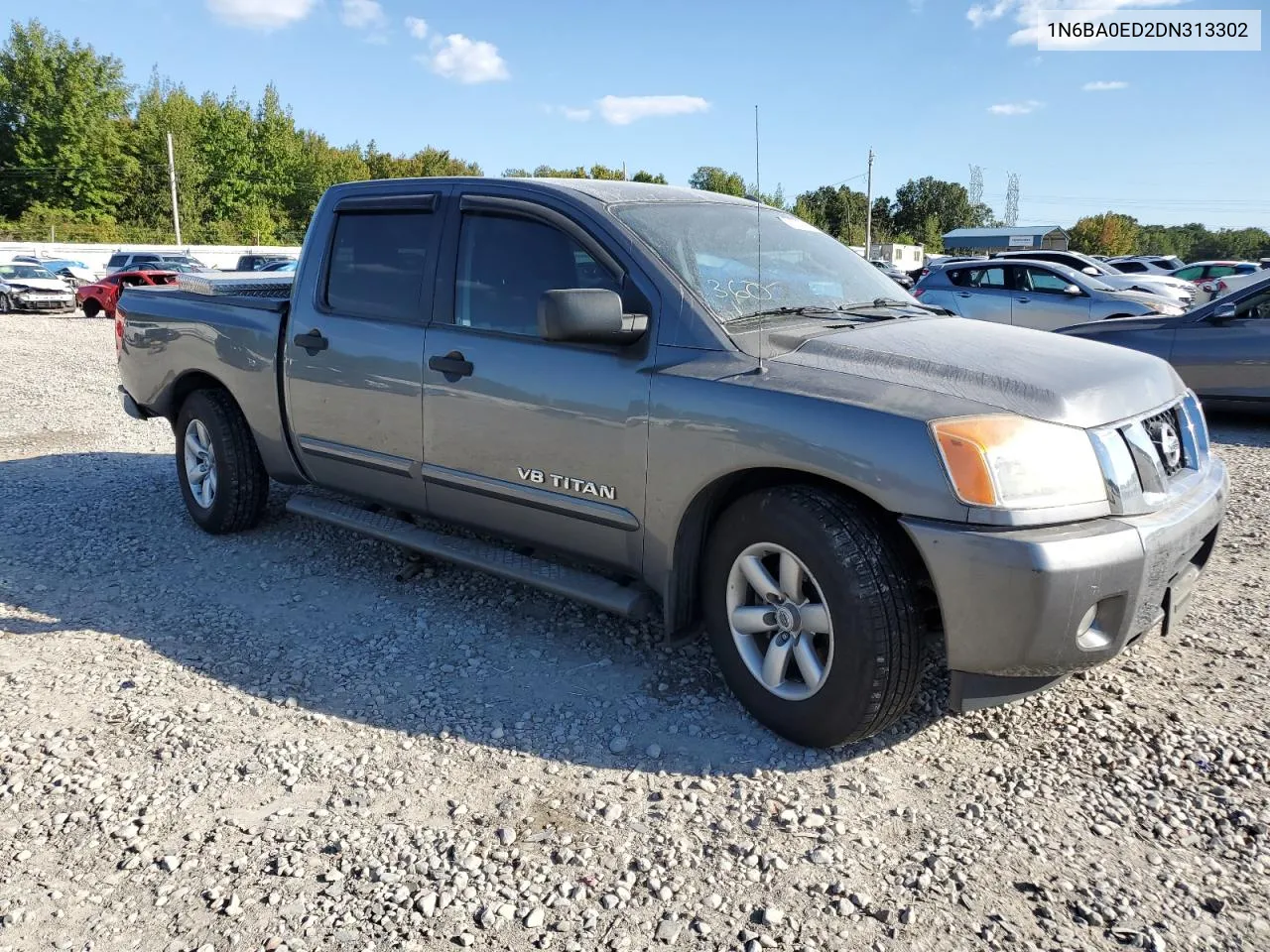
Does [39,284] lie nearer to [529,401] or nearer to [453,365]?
[453,365]

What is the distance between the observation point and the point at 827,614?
290 centimetres

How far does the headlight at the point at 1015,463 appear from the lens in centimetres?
260

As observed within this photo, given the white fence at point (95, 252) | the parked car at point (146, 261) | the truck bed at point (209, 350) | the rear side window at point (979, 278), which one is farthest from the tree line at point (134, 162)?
the truck bed at point (209, 350)

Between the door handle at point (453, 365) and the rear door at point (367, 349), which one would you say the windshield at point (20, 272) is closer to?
the rear door at point (367, 349)

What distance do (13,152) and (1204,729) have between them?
2564 inches

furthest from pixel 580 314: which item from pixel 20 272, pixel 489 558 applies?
pixel 20 272

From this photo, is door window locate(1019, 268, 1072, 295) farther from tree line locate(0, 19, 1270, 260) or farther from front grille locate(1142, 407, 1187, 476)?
tree line locate(0, 19, 1270, 260)

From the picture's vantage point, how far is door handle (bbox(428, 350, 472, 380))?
3836mm

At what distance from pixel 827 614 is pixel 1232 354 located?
6.98 meters

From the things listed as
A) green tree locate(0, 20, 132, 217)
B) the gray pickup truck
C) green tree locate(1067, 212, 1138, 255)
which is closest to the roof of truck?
the gray pickup truck

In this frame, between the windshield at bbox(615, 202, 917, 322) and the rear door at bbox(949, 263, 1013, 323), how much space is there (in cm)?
946

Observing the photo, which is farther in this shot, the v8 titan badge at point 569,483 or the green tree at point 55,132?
the green tree at point 55,132

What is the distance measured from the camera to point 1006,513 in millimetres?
2592

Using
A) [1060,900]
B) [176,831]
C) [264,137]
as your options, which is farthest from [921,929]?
[264,137]
